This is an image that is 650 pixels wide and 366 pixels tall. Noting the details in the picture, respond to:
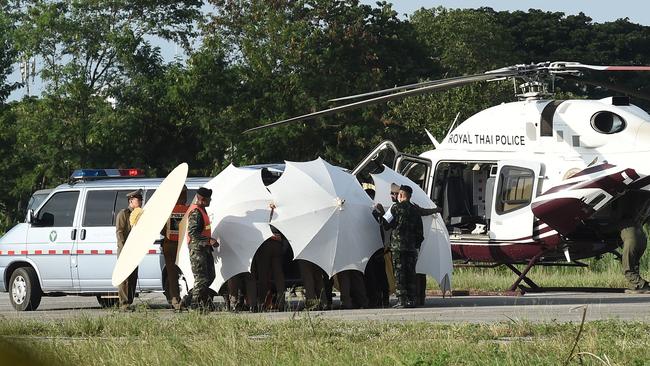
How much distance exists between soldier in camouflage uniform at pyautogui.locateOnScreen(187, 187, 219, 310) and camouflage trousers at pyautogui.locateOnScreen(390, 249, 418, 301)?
7.91 ft

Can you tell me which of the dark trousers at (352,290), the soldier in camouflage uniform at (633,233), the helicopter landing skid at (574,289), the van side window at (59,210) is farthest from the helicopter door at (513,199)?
the van side window at (59,210)

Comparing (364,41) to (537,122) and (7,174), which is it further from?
(537,122)

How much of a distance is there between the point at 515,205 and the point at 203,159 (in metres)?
23.3

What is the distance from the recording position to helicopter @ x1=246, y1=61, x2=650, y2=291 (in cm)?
1745

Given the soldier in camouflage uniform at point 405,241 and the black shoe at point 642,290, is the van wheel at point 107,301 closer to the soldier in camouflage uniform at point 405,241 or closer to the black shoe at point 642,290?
the soldier in camouflage uniform at point 405,241

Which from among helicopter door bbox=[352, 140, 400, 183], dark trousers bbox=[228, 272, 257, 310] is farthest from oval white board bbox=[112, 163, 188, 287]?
helicopter door bbox=[352, 140, 400, 183]

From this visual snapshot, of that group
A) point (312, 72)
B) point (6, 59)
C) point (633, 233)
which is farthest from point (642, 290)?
point (6, 59)

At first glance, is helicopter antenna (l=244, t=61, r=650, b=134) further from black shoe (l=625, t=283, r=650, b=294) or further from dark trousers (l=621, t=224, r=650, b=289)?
black shoe (l=625, t=283, r=650, b=294)

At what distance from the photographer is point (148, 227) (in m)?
14.9

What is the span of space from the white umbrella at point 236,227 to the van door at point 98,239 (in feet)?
5.12

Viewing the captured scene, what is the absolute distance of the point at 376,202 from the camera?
16.1m

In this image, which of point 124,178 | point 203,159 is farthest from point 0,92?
point 124,178

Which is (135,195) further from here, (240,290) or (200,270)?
(240,290)

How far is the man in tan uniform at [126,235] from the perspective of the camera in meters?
15.7
